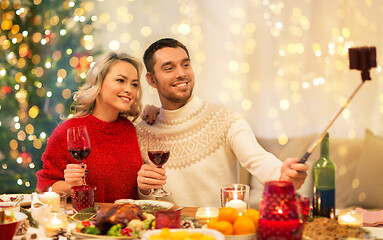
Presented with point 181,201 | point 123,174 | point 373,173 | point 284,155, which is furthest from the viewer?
point 284,155

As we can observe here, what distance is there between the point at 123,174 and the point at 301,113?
6.18 feet

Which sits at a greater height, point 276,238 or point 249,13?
point 249,13

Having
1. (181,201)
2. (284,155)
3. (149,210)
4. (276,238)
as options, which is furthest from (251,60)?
(276,238)

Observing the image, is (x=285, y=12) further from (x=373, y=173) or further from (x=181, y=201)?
(x=181, y=201)

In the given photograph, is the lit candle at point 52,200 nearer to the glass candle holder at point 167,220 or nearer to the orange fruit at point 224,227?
the glass candle holder at point 167,220

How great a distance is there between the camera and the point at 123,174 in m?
2.24

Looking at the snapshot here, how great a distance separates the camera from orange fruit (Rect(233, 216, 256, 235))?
1.15 m

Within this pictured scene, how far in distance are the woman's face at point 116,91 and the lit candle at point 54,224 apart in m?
1.06

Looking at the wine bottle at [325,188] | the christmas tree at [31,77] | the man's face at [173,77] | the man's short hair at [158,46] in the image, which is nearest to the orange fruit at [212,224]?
the wine bottle at [325,188]

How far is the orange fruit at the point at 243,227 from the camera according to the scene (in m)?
1.15

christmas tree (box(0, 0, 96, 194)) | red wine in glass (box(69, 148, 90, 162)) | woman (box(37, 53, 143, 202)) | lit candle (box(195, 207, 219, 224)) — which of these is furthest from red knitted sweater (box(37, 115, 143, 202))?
christmas tree (box(0, 0, 96, 194))

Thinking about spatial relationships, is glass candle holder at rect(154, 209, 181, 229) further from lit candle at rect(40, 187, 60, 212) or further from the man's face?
the man's face

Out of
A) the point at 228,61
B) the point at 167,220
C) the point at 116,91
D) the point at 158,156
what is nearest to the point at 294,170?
the point at 167,220

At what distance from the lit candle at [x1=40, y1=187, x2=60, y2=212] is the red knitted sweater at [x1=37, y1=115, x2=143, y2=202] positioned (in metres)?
0.64
